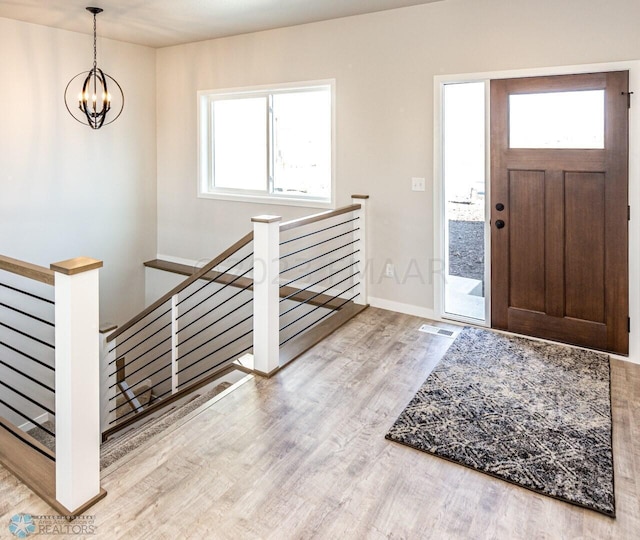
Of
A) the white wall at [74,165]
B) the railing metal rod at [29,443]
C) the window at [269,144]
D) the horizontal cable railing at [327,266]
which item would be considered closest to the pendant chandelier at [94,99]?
the white wall at [74,165]

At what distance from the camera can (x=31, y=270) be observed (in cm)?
195

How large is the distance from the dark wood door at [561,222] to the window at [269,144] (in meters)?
1.63

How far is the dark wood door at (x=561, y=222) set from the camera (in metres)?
3.34

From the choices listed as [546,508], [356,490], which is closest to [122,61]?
[356,490]

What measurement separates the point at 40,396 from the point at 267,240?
3.43 m

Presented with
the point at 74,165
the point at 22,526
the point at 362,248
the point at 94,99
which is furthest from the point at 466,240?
the point at 74,165

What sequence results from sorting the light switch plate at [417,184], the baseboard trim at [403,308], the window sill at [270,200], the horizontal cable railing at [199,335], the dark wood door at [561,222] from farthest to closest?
the horizontal cable railing at [199,335], the window sill at [270,200], the baseboard trim at [403,308], the light switch plate at [417,184], the dark wood door at [561,222]

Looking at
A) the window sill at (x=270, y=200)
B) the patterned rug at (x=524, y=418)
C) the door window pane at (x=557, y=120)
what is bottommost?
the patterned rug at (x=524, y=418)

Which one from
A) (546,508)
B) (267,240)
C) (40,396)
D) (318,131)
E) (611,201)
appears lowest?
(40,396)

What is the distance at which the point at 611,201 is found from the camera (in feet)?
11.0

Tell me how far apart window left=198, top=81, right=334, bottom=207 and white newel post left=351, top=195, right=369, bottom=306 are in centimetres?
42

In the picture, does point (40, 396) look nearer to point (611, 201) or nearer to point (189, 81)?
point (189, 81)

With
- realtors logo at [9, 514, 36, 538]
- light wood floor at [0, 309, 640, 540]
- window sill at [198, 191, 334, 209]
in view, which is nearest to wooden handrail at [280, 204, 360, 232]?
window sill at [198, 191, 334, 209]

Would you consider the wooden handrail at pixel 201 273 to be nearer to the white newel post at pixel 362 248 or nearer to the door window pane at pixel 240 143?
the white newel post at pixel 362 248
